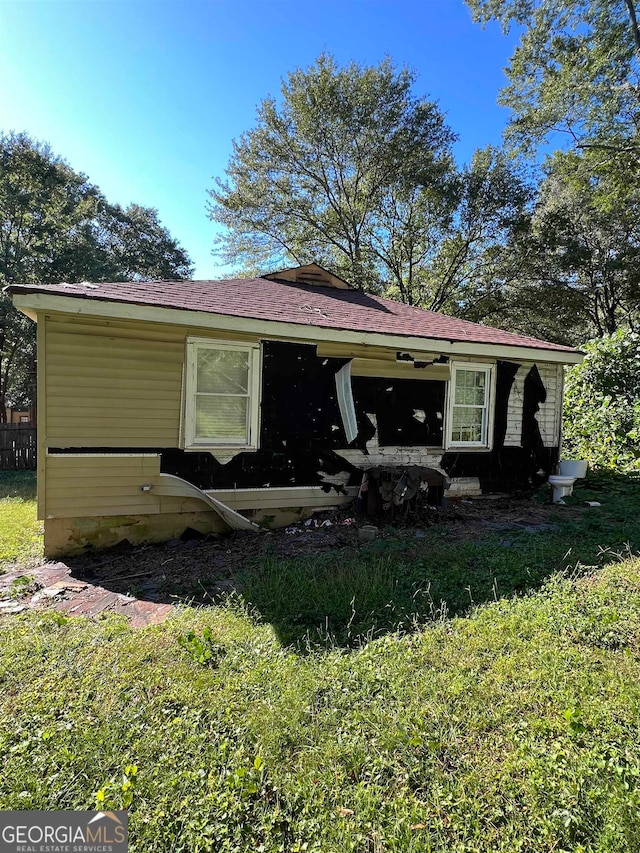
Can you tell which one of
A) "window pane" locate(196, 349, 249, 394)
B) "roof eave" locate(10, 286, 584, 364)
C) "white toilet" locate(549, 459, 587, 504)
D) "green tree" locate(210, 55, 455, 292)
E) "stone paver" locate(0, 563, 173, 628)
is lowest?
"stone paver" locate(0, 563, 173, 628)

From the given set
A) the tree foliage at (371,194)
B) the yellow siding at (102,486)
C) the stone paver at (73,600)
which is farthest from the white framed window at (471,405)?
the tree foliage at (371,194)

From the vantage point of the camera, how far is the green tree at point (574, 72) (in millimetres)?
12492

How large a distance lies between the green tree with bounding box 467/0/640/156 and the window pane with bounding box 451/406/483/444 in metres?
10.1

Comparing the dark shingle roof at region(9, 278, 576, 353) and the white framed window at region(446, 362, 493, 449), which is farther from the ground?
the dark shingle roof at region(9, 278, 576, 353)

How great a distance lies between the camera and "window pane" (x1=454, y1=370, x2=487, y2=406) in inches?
307

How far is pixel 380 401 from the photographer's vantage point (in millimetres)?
7051

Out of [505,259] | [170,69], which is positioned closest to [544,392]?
[170,69]

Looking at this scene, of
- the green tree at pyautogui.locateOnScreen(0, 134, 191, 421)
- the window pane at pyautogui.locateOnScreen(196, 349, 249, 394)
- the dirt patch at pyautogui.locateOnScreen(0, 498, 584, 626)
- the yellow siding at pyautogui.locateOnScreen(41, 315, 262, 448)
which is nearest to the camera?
the dirt patch at pyautogui.locateOnScreen(0, 498, 584, 626)

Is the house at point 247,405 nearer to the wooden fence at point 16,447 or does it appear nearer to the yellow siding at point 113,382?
the yellow siding at point 113,382

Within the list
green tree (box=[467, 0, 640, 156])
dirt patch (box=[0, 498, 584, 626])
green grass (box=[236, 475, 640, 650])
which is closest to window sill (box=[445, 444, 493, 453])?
dirt patch (box=[0, 498, 584, 626])

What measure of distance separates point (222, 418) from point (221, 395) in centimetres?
31

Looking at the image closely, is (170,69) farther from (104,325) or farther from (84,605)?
(84,605)

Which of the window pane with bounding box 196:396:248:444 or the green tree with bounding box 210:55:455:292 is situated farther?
the green tree with bounding box 210:55:455:292

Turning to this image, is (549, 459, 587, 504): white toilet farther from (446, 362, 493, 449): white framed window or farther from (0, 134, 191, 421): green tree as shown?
(0, 134, 191, 421): green tree
